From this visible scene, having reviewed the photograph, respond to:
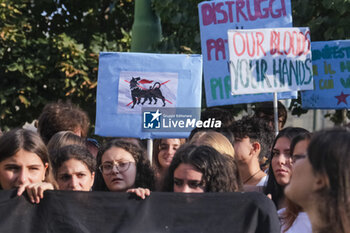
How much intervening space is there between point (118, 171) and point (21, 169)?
735 millimetres

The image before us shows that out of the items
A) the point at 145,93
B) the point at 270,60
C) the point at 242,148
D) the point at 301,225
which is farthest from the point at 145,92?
the point at 301,225

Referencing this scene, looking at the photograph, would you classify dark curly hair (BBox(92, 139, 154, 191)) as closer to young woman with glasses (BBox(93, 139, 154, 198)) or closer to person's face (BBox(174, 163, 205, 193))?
young woman with glasses (BBox(93, 139, 154, 198))

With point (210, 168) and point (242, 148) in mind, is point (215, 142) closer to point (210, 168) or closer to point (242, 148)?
point (242, 148)

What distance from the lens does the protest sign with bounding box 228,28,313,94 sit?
5391mm

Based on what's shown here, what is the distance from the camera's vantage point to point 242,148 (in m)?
4.67

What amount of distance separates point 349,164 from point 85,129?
354cm

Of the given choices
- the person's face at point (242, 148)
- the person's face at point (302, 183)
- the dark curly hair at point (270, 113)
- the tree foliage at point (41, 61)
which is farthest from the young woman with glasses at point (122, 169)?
the tree foliage at point (41, 61)

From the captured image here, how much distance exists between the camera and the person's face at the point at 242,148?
4.59 metres

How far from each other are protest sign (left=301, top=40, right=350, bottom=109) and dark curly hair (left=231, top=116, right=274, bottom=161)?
1.08 metres

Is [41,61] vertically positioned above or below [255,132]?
above

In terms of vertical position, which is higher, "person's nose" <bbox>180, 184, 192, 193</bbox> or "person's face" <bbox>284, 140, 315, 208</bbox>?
"person's face" <bbox>284, 140, 315, 208</bbox>

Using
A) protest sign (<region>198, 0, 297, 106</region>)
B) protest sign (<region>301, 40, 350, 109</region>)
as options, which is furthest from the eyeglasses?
protest sign (<region>301, 40, 350, 109</region>)

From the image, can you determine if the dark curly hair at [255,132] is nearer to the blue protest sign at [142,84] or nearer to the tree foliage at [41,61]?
the blue protest sign at [142,84]

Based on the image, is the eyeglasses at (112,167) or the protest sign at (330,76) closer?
the eyeglasses at (112,167)
